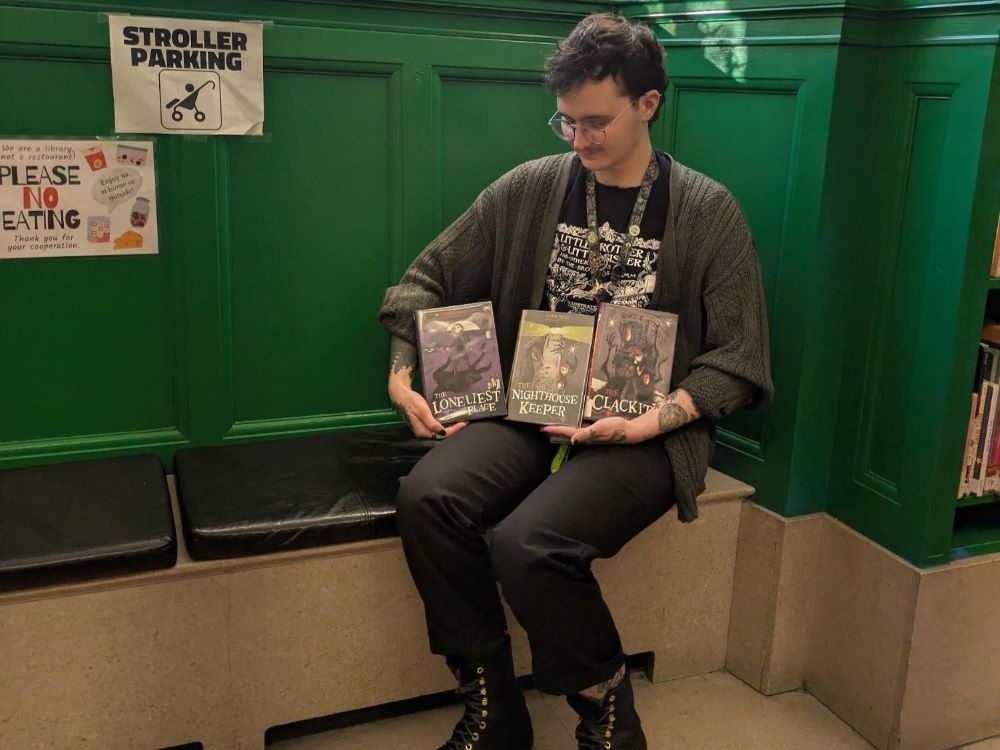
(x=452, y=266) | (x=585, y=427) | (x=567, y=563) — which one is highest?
(x=452, y=266)

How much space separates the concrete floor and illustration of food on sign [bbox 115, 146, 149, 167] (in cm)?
119

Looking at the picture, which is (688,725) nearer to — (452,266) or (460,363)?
(460,363)

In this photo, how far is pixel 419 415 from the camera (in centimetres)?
195

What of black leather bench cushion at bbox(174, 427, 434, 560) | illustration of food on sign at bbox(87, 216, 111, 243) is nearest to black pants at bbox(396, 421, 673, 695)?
black leather bench cushion at bbox(174, 427, 434, 560)

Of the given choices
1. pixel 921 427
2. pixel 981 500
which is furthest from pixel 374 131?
pixel 981 500

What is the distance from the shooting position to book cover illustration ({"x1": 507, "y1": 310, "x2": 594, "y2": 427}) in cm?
194

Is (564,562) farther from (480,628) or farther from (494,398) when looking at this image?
(494,398)

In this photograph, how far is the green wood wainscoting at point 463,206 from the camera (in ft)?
6.31

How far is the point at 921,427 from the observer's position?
6.39ft

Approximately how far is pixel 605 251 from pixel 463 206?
51 cm

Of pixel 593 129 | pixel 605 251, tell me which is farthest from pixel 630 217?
pixel 593 129

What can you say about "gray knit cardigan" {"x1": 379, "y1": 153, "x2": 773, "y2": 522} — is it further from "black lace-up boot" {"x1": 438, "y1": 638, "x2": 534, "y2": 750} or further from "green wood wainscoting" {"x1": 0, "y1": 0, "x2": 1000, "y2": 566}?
"black lace-up boot" {"x1": 438, "y1": 638, "x2": 534, "y2": 750}

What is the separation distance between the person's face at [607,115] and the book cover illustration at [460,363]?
0.36 metres

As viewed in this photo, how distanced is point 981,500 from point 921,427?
0.25 m
